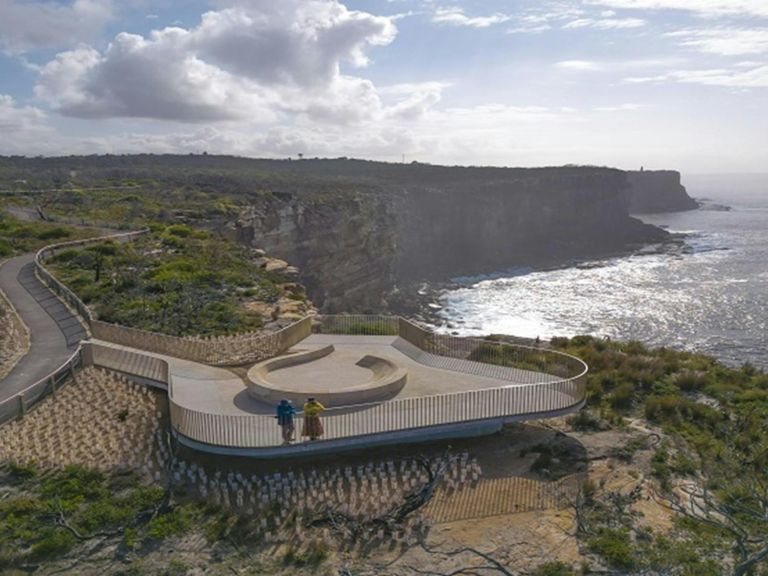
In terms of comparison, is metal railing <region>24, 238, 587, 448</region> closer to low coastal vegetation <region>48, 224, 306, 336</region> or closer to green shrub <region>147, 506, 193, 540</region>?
green shrub <region>147, 506, 193, 540</region>

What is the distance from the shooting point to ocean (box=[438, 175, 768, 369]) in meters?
47.6

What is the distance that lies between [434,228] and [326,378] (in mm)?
72780

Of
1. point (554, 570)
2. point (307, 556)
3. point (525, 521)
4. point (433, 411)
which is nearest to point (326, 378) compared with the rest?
point (433, 411)

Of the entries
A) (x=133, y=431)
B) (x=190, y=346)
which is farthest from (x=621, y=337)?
(x=133, y=431)

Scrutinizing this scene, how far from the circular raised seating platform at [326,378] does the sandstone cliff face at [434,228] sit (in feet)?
110

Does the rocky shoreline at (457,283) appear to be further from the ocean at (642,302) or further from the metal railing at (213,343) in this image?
the metal railing at (213,343)

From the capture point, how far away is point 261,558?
10.5 m

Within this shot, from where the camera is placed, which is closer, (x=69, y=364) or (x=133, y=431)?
(x=133, y=431)

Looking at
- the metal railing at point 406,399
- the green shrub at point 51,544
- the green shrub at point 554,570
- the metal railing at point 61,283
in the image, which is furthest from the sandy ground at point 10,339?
the green shrub at point 554,570

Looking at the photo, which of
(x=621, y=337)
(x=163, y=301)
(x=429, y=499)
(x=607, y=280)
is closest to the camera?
(x=429, y=499)

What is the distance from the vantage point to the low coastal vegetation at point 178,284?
2417cm

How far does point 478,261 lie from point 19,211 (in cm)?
5486

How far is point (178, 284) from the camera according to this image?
2908 centimetres

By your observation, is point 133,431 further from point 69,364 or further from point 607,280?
point 607,280
